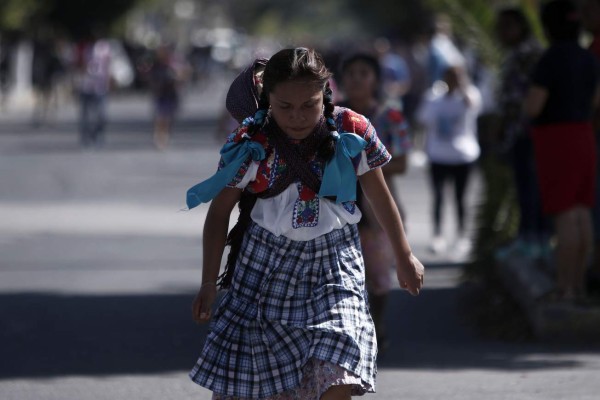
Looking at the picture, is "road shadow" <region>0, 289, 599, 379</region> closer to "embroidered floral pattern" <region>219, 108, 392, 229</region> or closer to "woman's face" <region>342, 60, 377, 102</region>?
"woman's face" <region>342, 60, 377, 102</region>

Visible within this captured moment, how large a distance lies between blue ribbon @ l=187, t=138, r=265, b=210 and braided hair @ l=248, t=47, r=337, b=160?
0.21 feet

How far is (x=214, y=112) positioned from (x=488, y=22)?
31865 mm

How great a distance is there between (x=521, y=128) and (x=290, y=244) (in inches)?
215

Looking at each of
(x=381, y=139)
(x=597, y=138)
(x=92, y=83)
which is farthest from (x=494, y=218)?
(x=92, y=83)

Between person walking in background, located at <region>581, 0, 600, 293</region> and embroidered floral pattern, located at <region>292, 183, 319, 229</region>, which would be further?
person walking in background, located at <region>581, 0, 600, 293</region>

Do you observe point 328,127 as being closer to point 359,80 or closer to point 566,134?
point 359,80

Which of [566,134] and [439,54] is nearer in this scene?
[566,134]

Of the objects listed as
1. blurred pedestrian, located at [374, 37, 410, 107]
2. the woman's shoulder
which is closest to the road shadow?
the woman's shoulder

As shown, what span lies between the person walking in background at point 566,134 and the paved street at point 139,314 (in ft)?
1.90

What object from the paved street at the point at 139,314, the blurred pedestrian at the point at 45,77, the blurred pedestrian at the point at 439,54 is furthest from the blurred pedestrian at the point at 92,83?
the blurred pedestrian at the point at 439,54

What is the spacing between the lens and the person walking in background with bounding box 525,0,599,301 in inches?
329

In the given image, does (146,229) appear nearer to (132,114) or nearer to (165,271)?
(165,271)

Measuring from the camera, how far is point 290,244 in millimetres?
4941

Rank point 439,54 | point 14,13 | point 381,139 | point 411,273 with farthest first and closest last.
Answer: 1. point 14,13
2. point 439,54
3. point 381,139
4. point 411,273
